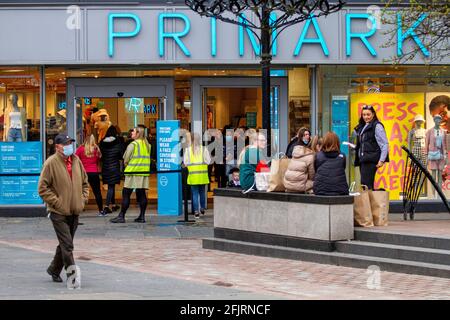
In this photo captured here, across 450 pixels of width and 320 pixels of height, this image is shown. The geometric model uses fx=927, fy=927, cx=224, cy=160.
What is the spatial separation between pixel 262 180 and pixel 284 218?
0.88 m

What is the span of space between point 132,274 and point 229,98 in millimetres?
8977

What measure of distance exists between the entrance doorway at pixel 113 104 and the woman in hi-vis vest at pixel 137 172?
149cm

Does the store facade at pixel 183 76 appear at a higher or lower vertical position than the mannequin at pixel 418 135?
higher

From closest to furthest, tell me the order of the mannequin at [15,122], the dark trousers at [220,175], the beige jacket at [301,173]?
the beige jacket at [301,173] → the mannequin at [15,122] → the dark trousers at [220,175]

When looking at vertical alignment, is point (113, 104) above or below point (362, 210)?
above

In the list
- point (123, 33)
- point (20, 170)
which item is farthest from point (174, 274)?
point (20, 170)

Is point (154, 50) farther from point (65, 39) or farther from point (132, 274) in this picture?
point (132, 274)

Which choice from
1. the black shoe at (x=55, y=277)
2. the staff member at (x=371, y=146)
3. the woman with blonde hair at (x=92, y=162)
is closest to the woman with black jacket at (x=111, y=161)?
the woman with blonde hair at (x=92, y=162)

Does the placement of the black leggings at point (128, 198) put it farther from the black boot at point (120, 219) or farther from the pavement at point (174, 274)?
the pavement at point (174, 274)

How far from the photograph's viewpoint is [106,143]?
19.5 metres

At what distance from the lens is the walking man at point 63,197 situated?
10.8 meters

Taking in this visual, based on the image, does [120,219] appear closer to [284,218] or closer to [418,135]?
[284,218]

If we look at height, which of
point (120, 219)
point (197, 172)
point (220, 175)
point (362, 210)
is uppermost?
point (197, 172)

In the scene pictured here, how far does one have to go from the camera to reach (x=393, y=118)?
19562 millimetres
